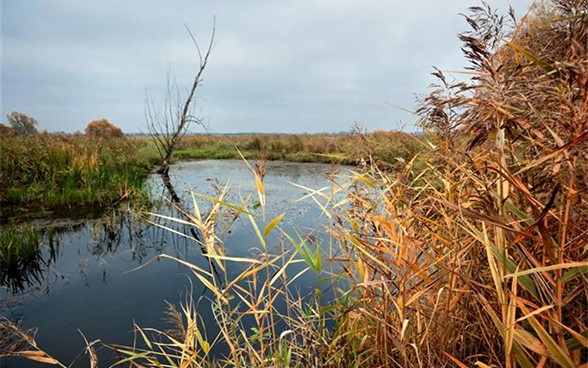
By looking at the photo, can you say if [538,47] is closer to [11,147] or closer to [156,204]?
[156,204]

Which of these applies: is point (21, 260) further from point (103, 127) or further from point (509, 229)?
point (103, 127)

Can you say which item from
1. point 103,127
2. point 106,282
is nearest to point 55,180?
point 106,282

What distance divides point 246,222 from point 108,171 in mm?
4945

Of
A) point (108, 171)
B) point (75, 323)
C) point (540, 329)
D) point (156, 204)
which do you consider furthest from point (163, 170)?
point (540, 329)

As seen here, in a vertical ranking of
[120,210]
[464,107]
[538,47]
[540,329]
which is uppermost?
[538,47]

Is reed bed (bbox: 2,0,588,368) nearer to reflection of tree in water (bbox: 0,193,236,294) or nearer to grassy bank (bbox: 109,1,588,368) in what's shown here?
grassy bank (bbox: 109,1,588,368)

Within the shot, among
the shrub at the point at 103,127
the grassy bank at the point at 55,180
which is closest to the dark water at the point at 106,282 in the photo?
the grassy bank at the point at 55,180

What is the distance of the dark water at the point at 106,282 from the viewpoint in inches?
117

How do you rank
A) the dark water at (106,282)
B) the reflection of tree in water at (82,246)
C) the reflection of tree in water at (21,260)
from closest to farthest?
the dark water at (106,282) < the reflection of tree in water at (21,260) < the reflection of tree in water at (82,246)

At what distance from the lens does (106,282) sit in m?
3.92

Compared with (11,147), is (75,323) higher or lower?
lower

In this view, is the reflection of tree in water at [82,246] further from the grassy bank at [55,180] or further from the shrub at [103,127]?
the shrub at [103,127]

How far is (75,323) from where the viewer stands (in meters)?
3.10

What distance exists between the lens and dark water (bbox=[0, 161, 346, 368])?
296 centimetres
